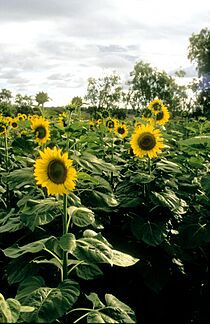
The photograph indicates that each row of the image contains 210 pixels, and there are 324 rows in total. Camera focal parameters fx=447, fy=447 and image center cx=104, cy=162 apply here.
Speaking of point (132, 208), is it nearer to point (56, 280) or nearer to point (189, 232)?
point (189, 232)

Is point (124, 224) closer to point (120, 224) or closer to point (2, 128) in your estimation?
point (120, 224)

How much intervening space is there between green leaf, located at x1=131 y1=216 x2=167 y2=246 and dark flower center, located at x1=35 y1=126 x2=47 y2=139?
106 cm

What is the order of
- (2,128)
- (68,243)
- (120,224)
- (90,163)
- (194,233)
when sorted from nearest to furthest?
(68,243) → (90,163) → (194,233) → (120,224) → (2,128)

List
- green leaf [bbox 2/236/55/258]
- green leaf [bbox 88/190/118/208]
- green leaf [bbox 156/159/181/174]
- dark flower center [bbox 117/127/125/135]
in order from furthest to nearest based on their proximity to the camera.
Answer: dark flower center [bbox 117/127/125/135]
green leaf [bbox 156/159/181/174]
green leaf [bbox 88/190/118/208]
green leaf [bbox 2/236/55/258]

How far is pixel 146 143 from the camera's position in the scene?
3455 mm

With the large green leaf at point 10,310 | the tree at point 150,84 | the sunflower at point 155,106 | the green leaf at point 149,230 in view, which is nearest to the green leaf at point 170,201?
the green leaf at point 149,230

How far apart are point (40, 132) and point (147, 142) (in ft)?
2.81

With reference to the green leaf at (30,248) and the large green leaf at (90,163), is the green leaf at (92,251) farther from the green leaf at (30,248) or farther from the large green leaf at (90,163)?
the large green leaf at (90,163)

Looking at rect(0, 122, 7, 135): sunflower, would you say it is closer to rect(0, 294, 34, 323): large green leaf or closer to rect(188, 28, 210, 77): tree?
rect(0, 294, 34, 323): large green leaf

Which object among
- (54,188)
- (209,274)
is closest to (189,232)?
(209,274)

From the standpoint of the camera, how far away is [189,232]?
3084 mm

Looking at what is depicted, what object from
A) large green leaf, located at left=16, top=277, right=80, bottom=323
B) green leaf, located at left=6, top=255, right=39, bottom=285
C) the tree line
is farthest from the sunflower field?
the tree line

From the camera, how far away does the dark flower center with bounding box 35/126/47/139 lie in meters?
3.55

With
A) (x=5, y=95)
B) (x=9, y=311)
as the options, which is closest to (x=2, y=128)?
(x=9, y=311)
